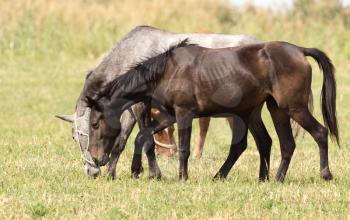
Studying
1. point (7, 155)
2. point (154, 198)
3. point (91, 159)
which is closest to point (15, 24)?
point (7, 155)

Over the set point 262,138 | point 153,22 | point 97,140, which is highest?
point 97,140

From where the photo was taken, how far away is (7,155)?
11.0 meters

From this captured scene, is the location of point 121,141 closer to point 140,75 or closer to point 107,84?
point 107,84

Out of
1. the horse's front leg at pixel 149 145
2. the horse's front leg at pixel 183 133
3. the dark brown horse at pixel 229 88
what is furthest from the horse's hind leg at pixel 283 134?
the horse's front leg at pixel 149 145

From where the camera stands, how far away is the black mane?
920 centimetres

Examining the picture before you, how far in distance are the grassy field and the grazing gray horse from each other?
0.31 metres

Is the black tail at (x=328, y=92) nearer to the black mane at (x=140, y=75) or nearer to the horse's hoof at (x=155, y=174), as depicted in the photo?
the black mane at (x=140, y=75)

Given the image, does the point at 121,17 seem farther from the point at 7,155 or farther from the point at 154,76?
the point at 154,76

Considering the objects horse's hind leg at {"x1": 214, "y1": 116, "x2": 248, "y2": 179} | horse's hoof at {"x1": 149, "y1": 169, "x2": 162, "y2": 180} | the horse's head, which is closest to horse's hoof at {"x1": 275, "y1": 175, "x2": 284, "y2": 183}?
horse's hind leg at {"x1": 214, "y1": 116, "x2": 248, "y2": 179}

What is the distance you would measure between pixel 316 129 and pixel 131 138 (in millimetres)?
4959

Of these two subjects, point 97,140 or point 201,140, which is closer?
point 97,140

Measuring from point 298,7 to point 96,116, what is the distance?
63.5ft

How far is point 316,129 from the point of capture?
911 centimetres

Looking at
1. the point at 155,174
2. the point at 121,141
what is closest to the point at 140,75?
the point at 121,141
